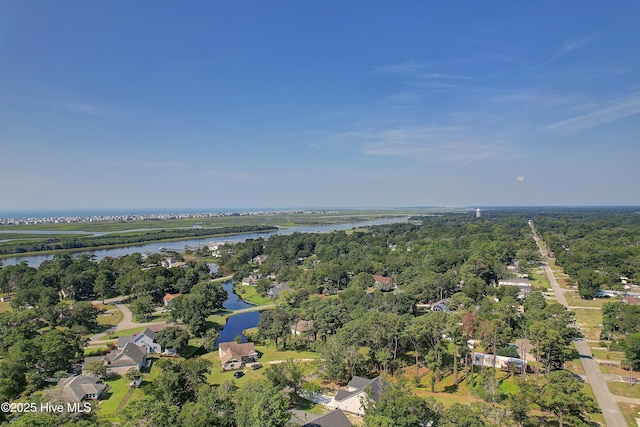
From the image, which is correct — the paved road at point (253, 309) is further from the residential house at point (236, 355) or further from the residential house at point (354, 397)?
the residential house at point (354, 397)

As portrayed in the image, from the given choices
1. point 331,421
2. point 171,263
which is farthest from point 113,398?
point 171,263

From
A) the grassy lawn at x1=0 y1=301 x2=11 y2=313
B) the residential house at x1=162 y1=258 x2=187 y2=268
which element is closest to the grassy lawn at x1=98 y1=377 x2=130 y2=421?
the grassy lawn at x1=0 y1=301 x2=11 y2=313

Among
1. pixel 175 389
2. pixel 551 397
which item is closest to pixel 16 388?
pixel 175 389

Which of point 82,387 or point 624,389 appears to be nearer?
point 82,387

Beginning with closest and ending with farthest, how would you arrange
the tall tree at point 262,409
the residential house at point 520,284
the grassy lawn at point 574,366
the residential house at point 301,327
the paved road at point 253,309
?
1. the tall tree at point 262,409
2. the grassy lawn at point 574,366
3. the residential house at point 301,327
4. the paved road at point 253,309
5. the residential house at point 520,284

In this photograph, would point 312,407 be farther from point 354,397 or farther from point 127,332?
point 127,332

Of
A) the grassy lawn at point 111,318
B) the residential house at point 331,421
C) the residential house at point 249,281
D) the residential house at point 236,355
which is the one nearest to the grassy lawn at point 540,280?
the residential house at point 236,355
